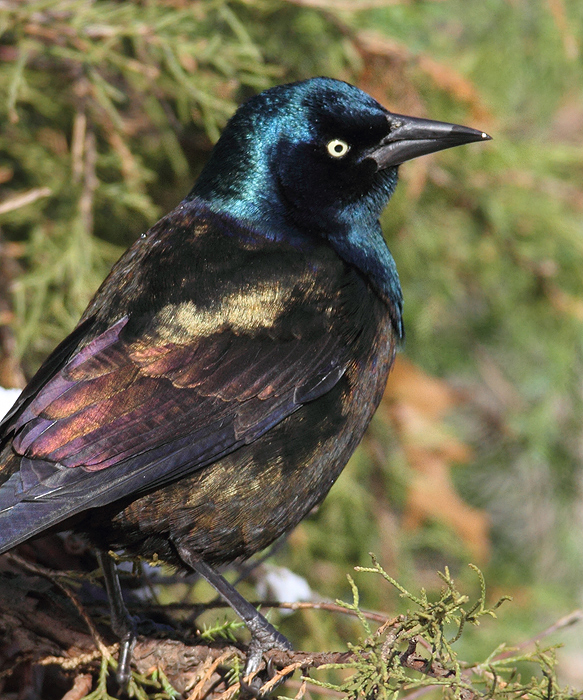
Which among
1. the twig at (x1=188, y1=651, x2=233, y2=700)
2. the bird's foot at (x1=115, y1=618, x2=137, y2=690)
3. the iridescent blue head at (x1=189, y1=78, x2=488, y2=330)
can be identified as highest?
the iridescent blue head at (x1=189, y1=78, x2=488, y2=330)

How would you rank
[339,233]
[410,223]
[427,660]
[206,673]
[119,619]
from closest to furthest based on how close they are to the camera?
[427,660]
[206,673]
[119,619]
[339,233]
[410,223]

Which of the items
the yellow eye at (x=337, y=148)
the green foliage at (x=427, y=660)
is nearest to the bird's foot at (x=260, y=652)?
the green foliage at (x=427, y=660)

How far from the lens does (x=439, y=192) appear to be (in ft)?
14.9

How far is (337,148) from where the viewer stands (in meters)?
3.17

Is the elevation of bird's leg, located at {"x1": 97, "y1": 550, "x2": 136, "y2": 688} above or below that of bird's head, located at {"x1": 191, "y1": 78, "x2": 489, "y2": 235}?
below

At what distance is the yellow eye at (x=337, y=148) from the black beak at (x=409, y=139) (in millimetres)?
90

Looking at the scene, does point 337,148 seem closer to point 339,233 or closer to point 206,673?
point 339,233

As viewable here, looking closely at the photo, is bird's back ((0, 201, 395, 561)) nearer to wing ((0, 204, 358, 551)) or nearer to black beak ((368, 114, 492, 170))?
wing ((0, 204, 358, 551))

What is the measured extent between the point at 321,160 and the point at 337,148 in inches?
2.8

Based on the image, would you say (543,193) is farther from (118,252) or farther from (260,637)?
(260,637)

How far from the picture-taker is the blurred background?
12.4 feet

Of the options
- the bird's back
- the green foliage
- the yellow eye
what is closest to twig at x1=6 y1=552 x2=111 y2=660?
the bird's back

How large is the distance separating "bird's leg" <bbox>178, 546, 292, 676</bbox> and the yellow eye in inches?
57.1

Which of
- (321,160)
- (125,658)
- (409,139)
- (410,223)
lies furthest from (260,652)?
(410,223)
